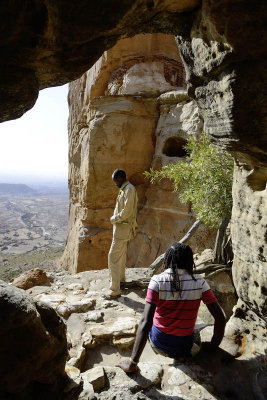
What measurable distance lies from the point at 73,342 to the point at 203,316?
2536 mm

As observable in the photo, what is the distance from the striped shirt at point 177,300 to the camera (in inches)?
98.9

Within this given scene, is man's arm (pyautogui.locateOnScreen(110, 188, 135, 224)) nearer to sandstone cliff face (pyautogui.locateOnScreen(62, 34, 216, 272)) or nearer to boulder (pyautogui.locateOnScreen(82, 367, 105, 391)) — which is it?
boulder (pyautogui.locateOnScreen(82, 367, 105, 391))

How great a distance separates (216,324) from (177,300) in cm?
57

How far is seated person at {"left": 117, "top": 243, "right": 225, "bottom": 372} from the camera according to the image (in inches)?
98.2

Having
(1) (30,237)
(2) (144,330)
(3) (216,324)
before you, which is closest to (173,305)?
(2) (144,330)

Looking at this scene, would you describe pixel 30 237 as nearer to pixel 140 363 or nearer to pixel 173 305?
pixel 140 363

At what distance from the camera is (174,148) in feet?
35.5

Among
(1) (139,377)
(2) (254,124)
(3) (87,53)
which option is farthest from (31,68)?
(1) (139,377)

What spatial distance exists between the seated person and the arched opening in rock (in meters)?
8.34

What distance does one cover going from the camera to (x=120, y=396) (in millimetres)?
2484

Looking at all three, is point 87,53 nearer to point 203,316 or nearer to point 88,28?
point 88,28

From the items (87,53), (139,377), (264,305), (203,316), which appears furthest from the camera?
(203,316)

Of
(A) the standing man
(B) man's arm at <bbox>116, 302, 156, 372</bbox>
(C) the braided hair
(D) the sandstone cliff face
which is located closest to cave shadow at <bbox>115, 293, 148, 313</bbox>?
(A) the standing man

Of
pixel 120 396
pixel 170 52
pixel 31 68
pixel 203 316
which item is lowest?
pixel 203 316
